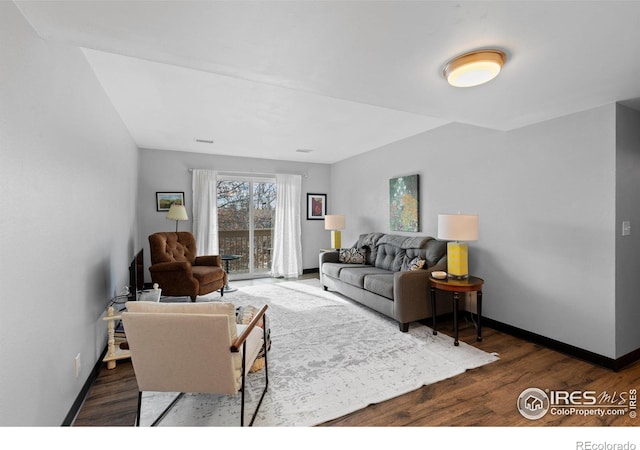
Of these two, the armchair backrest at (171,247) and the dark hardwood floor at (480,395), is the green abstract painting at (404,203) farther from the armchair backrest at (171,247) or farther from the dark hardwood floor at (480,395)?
the armchair backrest at (171,247)

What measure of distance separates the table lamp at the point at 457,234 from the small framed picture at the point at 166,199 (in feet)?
14.7

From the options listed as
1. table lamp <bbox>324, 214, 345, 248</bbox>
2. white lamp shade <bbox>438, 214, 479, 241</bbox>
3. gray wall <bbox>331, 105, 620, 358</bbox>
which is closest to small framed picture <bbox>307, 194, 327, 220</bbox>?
table lamp <bbox>324, 214, 345, 248</bbox>

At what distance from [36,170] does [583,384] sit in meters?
3.78

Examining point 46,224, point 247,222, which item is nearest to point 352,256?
point 247,222

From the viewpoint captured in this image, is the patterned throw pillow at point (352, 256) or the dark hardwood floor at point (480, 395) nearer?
the dark hardwood floor at point (480, 395)

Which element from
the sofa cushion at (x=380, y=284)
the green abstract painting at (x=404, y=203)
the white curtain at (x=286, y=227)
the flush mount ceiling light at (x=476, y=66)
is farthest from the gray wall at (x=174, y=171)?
the flush mount ceiling light at (x=476, y=66)

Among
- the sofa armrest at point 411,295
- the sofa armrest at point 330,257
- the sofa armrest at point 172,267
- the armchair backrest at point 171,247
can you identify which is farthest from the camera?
the sofa armrest at point 330,257

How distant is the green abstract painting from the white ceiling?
60.8 inches

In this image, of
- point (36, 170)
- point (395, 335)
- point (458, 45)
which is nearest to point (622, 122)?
point (458, 45)

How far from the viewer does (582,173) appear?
265 cm

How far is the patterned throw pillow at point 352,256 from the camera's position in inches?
188

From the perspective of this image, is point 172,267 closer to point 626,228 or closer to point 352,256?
point 352,256

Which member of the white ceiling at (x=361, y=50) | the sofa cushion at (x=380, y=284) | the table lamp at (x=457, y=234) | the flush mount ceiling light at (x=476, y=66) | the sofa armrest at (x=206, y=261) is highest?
the white ceiling at (x=361, y=50)

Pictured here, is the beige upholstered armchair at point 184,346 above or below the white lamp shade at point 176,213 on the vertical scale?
below
